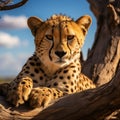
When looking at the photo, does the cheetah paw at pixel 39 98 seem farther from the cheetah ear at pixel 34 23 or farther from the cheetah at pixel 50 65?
the cheetah ear at pixel 34 23

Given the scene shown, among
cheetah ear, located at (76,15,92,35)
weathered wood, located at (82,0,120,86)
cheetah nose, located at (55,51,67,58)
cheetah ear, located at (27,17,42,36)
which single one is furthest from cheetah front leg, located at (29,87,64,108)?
weathered wood, located at (82,0,120,86)

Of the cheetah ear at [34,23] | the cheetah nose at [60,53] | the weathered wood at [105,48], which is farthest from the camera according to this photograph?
the weathered wood at [105,48]

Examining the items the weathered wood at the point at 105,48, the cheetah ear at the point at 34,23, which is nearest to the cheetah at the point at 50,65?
the cheetah ear at the point at 34,23

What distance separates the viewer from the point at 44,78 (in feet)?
13.2

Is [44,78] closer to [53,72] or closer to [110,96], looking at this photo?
[53,72]

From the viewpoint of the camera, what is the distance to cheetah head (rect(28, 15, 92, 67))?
3.74m

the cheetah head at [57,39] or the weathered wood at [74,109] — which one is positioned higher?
the cheetah head at [57,39]

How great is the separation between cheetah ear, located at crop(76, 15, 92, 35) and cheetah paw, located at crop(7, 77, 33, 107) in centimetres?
74

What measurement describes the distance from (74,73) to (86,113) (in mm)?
455

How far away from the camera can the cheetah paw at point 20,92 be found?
3.55 m

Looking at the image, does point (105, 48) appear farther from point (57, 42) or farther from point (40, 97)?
point (40, 97)

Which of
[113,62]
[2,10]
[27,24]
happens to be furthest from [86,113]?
[113,62]

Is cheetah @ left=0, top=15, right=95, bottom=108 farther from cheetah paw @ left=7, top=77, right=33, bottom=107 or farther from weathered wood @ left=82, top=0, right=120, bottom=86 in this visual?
weathered wood @ left=82, top=0, right=120, bottom=86

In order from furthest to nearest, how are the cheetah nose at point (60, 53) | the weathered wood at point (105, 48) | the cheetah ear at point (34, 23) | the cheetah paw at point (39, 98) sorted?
the weathered wood at point (105, 48), the cheetah ear at point (34, 23), the cheetah nose at point (60, 53), the cheetah paw at point (39, 98)
